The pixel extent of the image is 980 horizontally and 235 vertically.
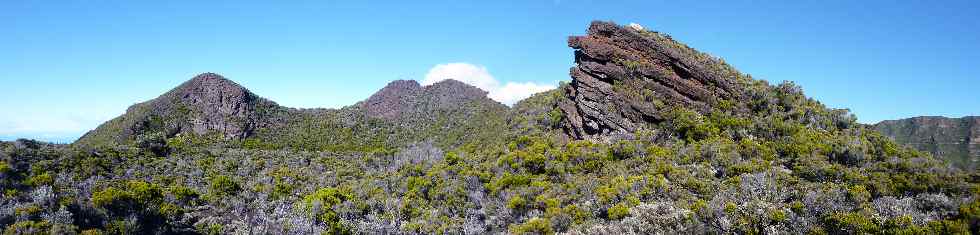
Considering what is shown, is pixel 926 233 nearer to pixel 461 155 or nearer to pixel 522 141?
pixel 522 141

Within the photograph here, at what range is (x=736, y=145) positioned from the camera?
21281 millimetres

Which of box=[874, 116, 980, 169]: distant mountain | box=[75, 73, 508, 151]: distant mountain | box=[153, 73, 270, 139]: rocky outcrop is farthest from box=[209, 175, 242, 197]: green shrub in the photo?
box=[874, 116, 980, 169]: distant mountain

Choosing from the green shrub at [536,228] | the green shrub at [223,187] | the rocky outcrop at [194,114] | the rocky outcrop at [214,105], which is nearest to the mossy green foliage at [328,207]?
the green shrub at [223,187]

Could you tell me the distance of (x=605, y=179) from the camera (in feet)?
64.3

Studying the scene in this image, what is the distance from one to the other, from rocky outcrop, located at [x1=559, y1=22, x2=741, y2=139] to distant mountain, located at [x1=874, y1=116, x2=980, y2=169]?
27814 mm

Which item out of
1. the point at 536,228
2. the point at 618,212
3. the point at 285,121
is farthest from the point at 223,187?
the point at 285,121

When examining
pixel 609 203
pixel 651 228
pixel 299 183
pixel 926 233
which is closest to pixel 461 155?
pixel 299 183

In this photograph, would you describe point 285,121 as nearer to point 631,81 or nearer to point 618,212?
point 631,81

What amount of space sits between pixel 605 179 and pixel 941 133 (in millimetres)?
57777

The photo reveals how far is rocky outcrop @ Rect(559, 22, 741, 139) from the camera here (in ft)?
84.9

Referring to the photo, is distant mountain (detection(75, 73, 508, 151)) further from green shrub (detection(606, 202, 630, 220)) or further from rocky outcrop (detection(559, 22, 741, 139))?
green shrub (detection(606, 202, 630, 220))

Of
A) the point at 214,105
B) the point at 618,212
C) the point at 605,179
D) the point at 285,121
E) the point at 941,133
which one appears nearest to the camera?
the point at 618,212

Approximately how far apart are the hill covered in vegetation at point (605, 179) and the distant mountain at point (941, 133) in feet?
95.1

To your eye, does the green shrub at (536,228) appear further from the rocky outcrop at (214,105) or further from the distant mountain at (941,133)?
the rocky outcrop at (214,105)
